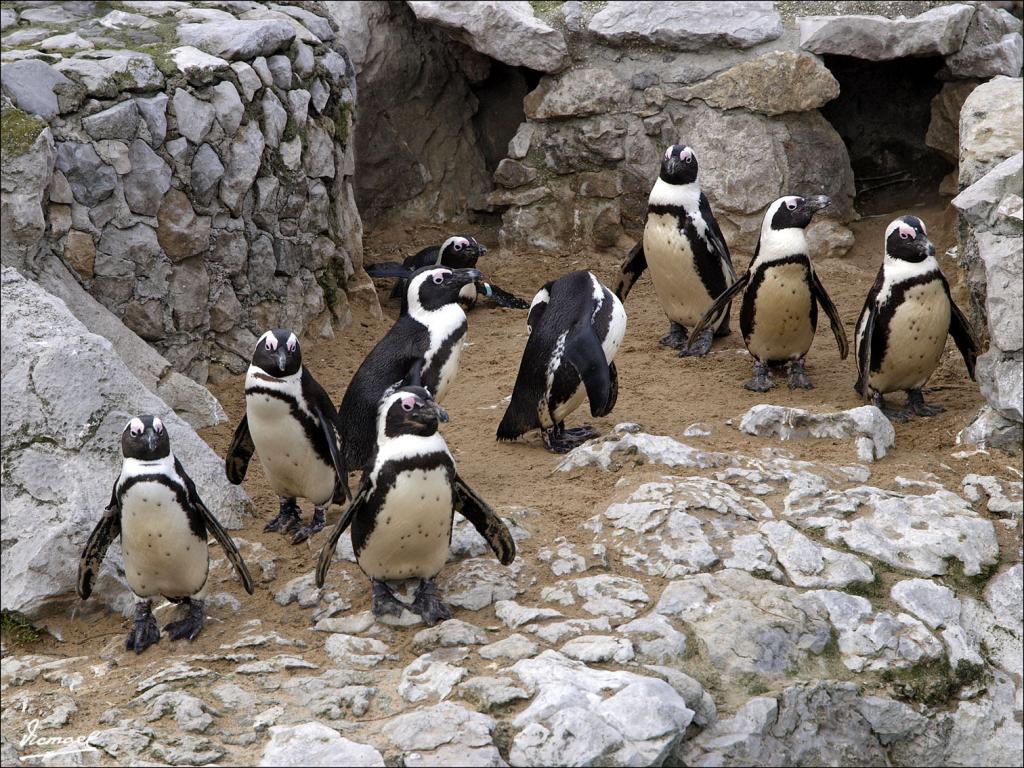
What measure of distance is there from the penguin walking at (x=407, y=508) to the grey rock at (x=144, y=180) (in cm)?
227

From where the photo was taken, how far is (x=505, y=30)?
8.32 meters

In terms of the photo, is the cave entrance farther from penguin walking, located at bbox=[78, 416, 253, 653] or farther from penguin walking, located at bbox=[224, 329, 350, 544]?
penguin walking, located at bbox=[78, 416, 253, 653]

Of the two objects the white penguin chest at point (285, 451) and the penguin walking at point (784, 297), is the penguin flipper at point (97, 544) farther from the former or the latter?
the penguin walking at point (784, 297)

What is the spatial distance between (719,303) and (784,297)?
1.36 ft

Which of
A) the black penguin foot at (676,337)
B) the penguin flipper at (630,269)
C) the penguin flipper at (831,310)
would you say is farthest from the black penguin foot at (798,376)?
the penguin flipper at (630,269)

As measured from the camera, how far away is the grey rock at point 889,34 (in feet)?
26.1

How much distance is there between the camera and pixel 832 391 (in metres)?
6.26

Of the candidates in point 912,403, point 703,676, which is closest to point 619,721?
point 703,676

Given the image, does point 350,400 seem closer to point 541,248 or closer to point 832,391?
point 832,391

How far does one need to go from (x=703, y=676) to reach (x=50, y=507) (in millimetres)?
2529

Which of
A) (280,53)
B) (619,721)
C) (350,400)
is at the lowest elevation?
(619,721)

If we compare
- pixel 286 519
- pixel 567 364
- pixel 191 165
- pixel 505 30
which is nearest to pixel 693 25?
pixel 505 30

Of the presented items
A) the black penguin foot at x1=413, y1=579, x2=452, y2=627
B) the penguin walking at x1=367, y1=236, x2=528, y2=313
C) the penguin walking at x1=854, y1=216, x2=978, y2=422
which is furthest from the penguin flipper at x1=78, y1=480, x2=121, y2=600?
the penguin walking at x1=854, y1=216, x2=978, y2=422

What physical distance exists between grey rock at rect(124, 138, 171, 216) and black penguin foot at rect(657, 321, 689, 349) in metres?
2.88
